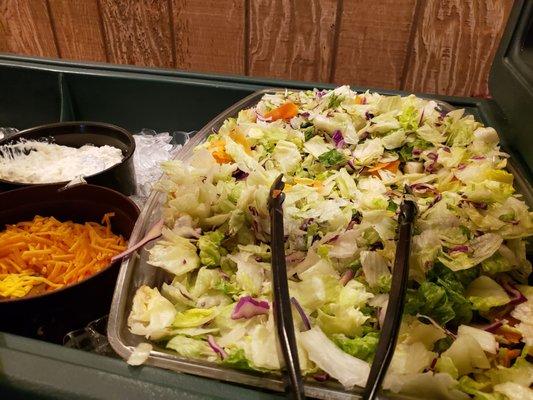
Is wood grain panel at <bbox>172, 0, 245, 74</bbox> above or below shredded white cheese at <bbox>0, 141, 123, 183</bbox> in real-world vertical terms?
above

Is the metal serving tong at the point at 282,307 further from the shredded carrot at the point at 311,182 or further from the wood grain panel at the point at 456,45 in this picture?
the wood grain panel at the point at 456,45

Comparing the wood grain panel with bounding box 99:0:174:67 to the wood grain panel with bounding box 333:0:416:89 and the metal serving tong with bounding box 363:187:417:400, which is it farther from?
the metal serving tong with bounding box 363:187:417:400

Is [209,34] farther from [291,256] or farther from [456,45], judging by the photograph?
[291,256]

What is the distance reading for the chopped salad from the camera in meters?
0.75

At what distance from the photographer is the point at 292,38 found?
2.15 metres

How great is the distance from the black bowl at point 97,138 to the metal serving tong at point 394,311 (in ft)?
3.22

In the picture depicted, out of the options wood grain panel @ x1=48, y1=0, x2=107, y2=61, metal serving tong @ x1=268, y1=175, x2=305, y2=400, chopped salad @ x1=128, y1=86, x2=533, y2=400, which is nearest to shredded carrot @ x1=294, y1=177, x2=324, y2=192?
chopped salad @ x1=128, y1=86, x2=533, y2=400

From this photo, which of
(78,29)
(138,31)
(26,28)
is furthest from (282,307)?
(26,28)

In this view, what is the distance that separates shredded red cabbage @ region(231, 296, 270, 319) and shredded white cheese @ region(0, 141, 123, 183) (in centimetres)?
87

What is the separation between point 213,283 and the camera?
92 cm

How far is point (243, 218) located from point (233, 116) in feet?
2.29

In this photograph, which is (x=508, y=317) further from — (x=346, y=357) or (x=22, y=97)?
(x=22, y=97)

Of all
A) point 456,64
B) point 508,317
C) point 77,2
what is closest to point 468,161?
point 508,317

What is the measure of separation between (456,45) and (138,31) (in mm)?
1668
